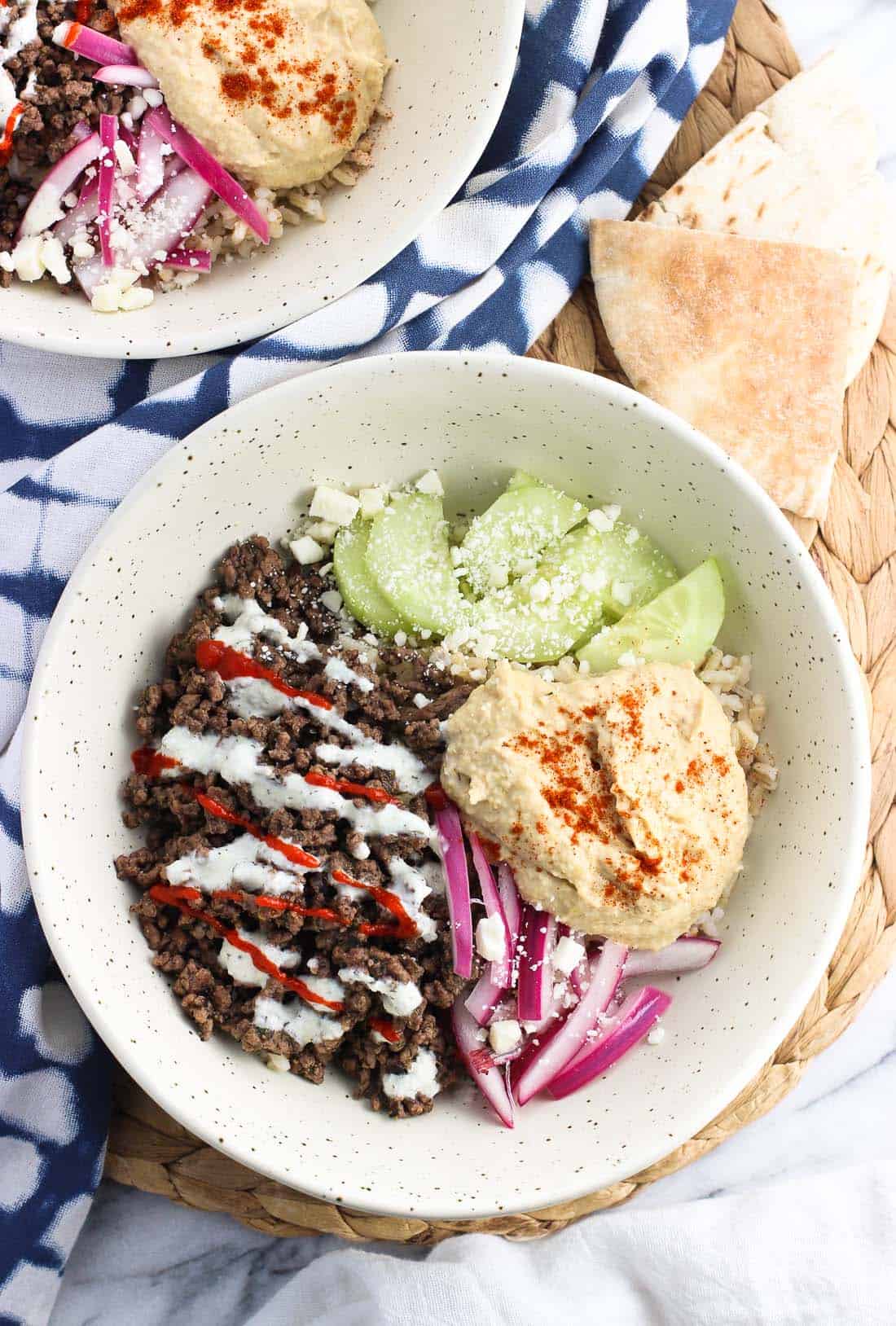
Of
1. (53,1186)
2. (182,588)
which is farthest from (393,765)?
(53,1186)

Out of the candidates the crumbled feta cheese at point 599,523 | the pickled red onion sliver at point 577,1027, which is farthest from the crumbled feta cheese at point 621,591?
the pickled red onion sliver at point 577,1027

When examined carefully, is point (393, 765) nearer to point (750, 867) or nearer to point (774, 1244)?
point (750, 867)

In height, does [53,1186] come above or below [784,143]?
below

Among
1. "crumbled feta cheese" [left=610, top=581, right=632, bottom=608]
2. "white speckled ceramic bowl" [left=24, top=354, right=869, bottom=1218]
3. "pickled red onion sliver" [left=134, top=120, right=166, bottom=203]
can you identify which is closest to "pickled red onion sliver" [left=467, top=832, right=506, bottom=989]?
"white speckled ceramic bowl" [left=24, top=354, right=869, bottom=1218]

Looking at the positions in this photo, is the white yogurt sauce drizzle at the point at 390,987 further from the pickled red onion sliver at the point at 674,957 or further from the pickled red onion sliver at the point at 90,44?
the pickled red onion sliver at the point at 90,44

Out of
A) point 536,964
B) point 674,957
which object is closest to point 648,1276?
point 674,957

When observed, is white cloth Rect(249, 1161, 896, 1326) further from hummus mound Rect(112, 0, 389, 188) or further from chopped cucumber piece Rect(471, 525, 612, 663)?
hummus mound Rect(112, 0, 389, 188)
